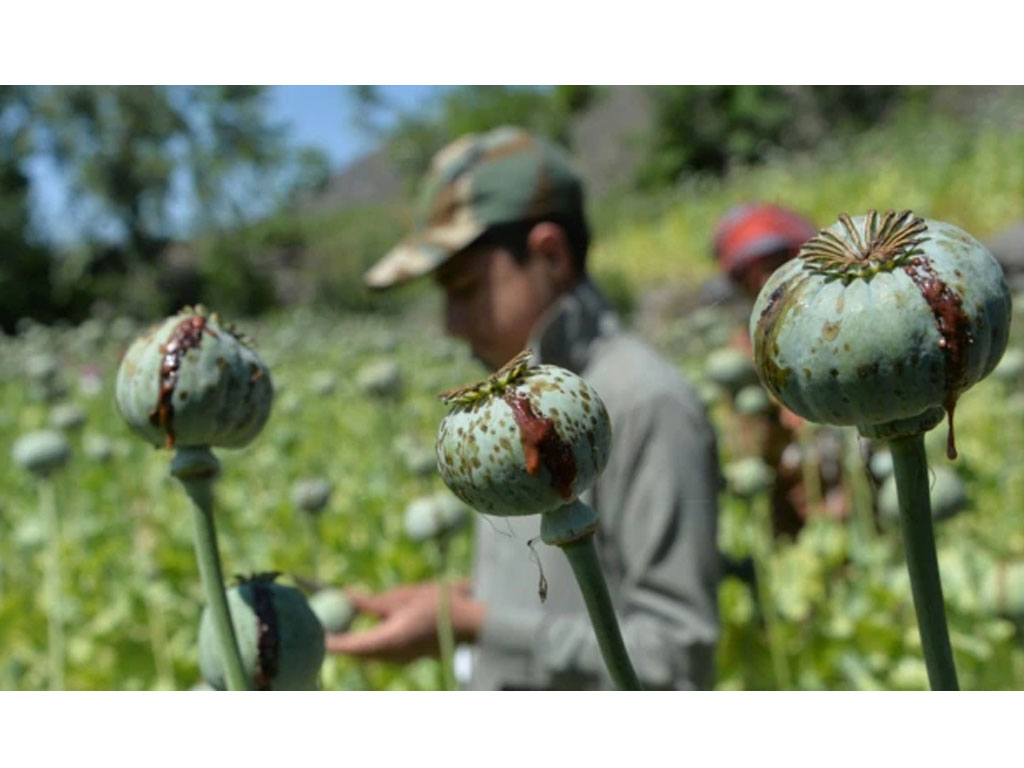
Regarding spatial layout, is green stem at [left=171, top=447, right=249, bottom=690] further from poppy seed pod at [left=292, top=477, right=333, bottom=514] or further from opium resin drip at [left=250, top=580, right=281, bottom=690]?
poppy seed pod at [left=292, top=477, right=333, bottom=514]

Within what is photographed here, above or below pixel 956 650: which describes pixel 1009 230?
above

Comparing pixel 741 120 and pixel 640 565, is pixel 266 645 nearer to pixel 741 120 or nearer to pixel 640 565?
pixel 640 565

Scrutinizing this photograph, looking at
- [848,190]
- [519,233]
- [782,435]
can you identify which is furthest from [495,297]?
[848,190]

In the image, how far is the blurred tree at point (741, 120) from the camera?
25.5ft

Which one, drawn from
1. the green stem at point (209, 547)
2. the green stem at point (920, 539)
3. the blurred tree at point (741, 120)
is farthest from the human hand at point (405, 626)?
the blurred tree at point (741, 120)

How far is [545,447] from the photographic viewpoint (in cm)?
27

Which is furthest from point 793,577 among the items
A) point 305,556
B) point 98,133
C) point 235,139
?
point 235,139

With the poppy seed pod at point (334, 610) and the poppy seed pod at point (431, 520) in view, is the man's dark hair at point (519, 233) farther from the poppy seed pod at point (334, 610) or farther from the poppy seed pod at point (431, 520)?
the poppy seed pod at point (334, 610)

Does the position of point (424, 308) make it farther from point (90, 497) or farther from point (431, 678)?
point (431, 678)

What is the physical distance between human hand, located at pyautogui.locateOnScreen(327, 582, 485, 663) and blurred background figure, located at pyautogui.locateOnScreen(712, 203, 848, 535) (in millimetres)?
525

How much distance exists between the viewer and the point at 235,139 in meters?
7.16

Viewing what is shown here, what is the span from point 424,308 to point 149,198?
176 centimetres

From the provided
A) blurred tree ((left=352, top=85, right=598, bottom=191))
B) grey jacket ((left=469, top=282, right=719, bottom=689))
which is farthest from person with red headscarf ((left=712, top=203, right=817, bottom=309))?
blurred tree ((left=352, top=85, right=598, bottom=191))

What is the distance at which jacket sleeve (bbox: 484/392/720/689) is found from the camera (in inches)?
43.1
